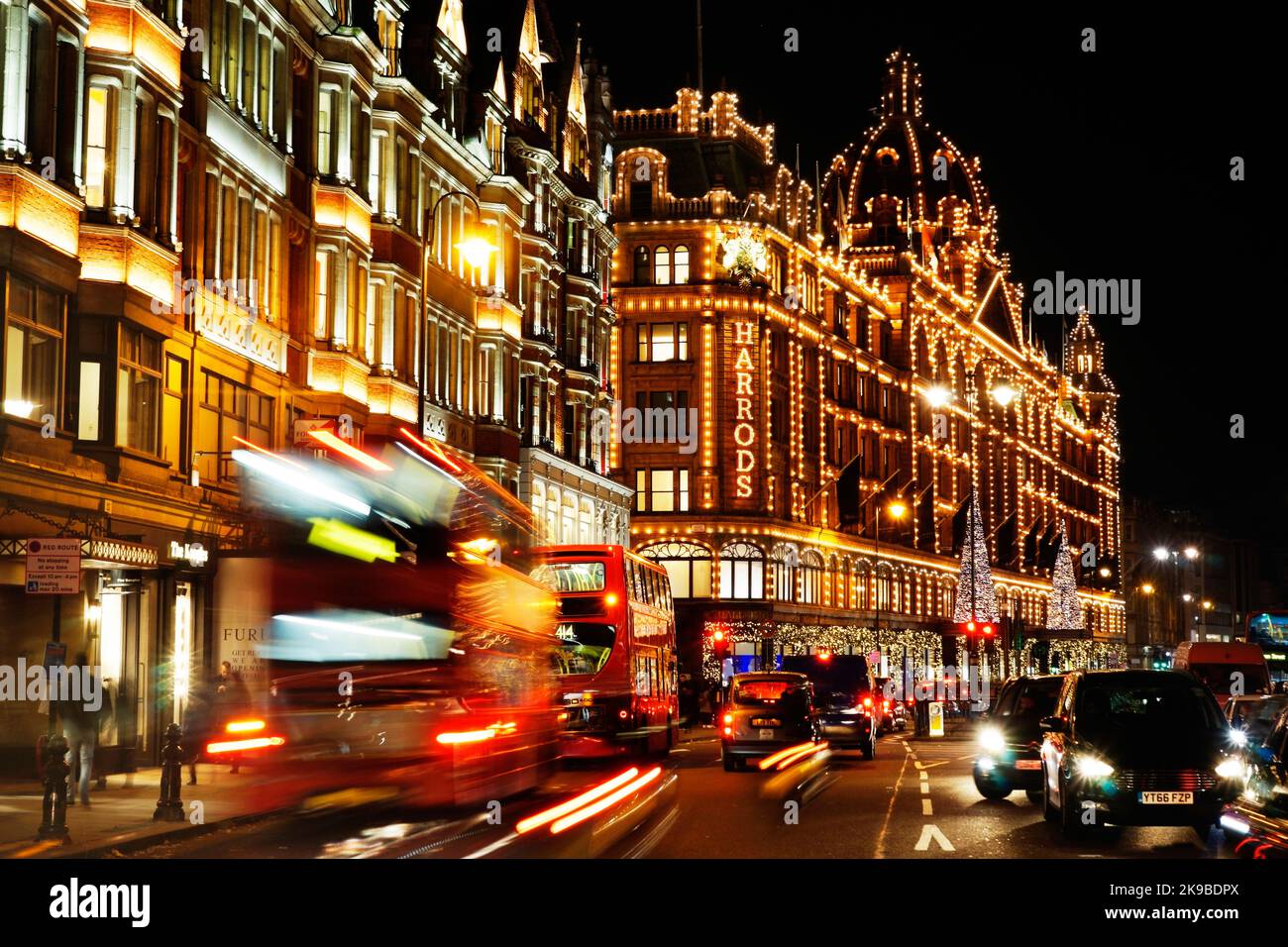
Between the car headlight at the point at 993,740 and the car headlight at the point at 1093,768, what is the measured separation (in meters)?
6.49

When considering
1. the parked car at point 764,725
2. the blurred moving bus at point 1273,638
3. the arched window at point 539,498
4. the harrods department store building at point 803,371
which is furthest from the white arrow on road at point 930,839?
the harrods department store building at point 803,371

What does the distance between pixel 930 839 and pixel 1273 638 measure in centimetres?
4515

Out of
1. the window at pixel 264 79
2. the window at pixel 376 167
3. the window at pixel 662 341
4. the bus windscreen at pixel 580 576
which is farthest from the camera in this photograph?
the window at pixel 662 341

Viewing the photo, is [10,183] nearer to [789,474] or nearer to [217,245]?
[217,245]

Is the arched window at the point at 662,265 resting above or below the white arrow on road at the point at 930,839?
above

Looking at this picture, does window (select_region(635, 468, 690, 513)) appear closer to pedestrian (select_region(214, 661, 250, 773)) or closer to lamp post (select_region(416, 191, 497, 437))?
lamp post (select_region(416, 191, 497, 437))

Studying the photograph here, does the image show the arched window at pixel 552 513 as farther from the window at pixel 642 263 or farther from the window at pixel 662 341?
the window at pixel 642 263

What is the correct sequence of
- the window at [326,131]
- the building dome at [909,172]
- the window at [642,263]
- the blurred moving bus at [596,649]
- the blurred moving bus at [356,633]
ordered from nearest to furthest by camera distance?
the blurred moving bus at [356,633] < the blurred moving bus at [596,649] < the window at [326,131] < the window at [642,263] < the building dome at [909,172]

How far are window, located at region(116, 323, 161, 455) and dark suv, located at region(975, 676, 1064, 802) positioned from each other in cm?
1418

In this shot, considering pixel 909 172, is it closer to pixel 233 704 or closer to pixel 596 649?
pixel 596 649

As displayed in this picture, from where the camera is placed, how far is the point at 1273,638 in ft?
204

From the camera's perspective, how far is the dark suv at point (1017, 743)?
26.6 meters

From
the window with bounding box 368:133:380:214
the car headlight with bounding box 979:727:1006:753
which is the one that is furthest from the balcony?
the car headlight with bounding box 979:727:1006:753
